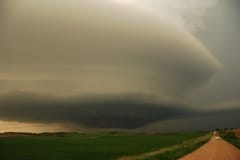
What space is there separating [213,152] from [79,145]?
134cm

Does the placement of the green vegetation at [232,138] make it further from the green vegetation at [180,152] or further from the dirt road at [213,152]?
the green vegetation at [180,152]

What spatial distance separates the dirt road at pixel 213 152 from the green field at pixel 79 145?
24 cm

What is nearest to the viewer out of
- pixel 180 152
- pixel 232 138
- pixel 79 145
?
pixel 79 145

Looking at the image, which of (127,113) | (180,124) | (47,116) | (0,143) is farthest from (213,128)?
(0,143)

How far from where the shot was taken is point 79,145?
426 centimetres

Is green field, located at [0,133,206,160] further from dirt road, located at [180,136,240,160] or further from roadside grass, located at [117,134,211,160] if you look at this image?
dirt road, located at [180,136,240,160]

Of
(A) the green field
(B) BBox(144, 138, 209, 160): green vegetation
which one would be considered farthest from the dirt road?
(A) the green field

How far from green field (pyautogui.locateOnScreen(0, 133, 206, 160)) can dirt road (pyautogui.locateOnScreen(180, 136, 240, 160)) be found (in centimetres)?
24

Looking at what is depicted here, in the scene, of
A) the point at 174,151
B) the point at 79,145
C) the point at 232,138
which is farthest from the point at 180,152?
the point at 79,145

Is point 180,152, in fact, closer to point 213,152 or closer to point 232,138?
point 213,152

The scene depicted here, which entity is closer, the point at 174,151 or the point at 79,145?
the point at 79,145

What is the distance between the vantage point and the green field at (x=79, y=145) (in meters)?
4.16

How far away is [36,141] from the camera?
4.23 m

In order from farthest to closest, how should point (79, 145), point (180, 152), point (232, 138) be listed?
1. point (232, 138)
2. point (180, 152)
3. point (79, 145)
